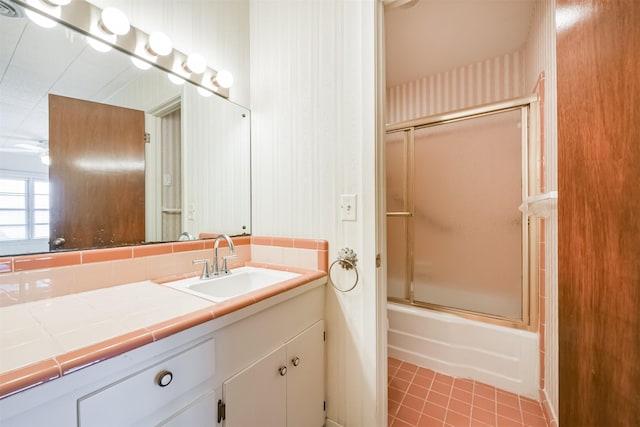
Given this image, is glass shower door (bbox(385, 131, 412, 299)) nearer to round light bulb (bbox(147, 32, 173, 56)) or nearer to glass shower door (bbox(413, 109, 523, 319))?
glass shower door (bbox(413, 109, 523, 319))

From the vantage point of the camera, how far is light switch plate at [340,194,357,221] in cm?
119

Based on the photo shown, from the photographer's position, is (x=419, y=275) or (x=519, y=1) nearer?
(x=519, y=1)

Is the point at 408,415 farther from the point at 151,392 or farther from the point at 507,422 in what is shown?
the point at 151,392

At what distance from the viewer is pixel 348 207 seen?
121 cm

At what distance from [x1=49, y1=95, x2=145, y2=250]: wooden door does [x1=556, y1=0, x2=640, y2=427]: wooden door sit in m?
1.50

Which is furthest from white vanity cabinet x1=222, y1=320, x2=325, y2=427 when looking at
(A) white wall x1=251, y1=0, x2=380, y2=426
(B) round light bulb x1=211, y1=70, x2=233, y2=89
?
(B) round light bulb x1=211, y1=70, x2=233, y2=89

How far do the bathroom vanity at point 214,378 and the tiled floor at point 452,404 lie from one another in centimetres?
55

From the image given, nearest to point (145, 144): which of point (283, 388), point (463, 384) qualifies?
point (283, 388)

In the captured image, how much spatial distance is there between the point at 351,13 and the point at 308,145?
0.65 m

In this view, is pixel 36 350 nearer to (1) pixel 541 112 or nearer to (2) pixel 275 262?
(2) pixel 275 262

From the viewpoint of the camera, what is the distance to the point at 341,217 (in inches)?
48.4

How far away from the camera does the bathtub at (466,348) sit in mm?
1553

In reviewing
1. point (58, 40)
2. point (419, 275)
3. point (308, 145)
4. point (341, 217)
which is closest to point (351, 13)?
point (308, 145)

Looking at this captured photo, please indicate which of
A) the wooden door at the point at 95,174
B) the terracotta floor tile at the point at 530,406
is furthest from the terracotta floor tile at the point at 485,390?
the wooden door at the point at 95,174
